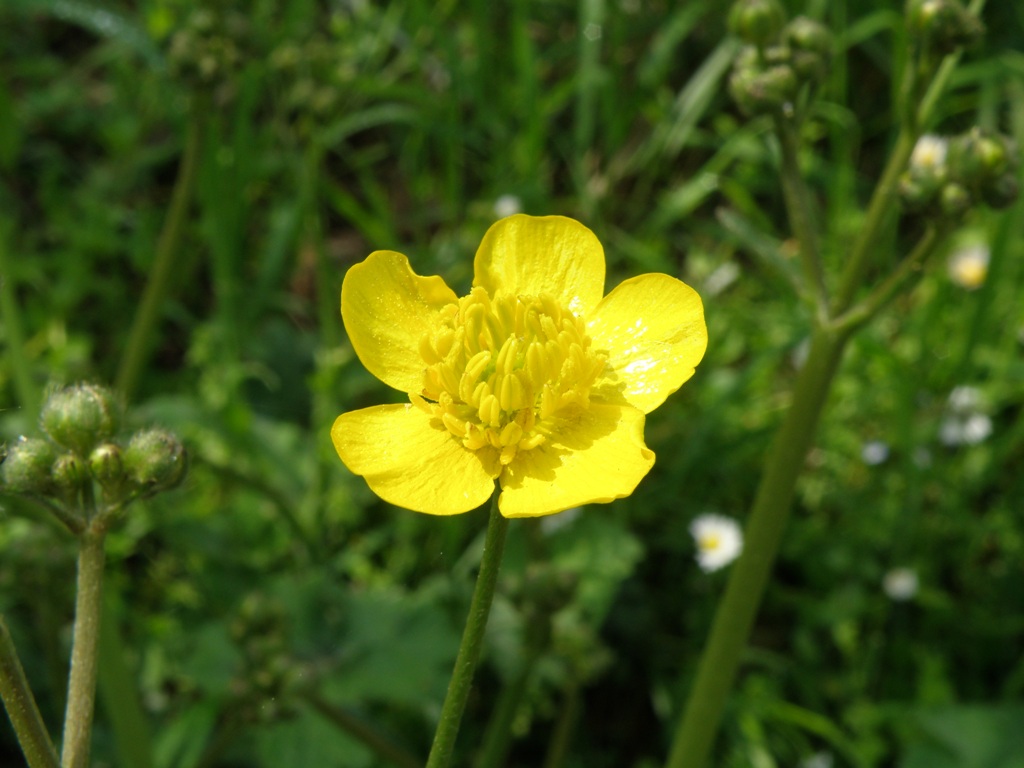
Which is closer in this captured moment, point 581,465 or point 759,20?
point 581,465

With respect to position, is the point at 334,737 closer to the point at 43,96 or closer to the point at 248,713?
the point at 248,713

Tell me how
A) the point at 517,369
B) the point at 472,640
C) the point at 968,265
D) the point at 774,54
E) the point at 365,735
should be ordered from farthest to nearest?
1. the point at 968,265
2. the point at 365,735
3. the point at 774,54
4. the point at 517,369
5. the point at 472,640

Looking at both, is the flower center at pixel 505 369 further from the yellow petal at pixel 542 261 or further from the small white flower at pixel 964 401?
the small white flower at pixel 964 401

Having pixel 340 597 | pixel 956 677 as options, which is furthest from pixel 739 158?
pixel 340 597

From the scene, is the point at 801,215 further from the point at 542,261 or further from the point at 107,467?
the point at 107,467

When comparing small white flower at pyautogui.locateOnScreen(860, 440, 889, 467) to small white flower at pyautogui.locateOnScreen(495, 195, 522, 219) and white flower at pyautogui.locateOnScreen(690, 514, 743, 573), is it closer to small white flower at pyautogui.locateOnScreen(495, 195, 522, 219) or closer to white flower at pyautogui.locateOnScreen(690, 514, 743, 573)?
white flower at pyautogui.locateOnScreen(690, 514, 743, 573)

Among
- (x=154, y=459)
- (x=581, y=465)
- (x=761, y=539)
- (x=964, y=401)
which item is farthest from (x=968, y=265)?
(x=154, y=459)

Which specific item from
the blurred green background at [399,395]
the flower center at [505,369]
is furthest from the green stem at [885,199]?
the flower center at [505,369]
